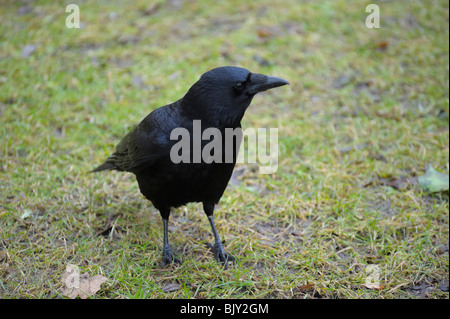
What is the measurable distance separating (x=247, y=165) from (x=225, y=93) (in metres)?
1.62

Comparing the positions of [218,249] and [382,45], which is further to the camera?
[382,45]

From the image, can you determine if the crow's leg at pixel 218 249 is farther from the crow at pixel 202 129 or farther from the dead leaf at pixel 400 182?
the dead leaf at pixel 400 182

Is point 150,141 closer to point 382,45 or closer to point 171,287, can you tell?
point 171,287

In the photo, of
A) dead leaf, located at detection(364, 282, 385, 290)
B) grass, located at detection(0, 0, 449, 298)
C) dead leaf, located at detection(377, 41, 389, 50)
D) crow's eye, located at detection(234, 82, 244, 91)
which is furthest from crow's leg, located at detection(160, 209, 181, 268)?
dead leaf, located at detection(377, 41, 389, 50)

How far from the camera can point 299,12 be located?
6934 mm

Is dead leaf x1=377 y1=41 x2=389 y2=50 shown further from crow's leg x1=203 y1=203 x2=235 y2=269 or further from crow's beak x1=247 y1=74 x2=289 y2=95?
crow's leg x1=203 y1=203 x2=235 y2=269

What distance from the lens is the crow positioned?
2.94 metres

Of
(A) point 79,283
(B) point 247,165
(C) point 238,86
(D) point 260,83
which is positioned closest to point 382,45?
(B) point 247,165

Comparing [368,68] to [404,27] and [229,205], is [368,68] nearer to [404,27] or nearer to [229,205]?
[404,27]

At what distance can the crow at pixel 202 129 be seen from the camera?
2936 mm

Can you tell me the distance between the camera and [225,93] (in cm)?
294

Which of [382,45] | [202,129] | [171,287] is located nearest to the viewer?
[202,129]

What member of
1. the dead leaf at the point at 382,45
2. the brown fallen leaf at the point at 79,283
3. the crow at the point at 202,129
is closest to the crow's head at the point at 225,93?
the crow at the point at 202,129
